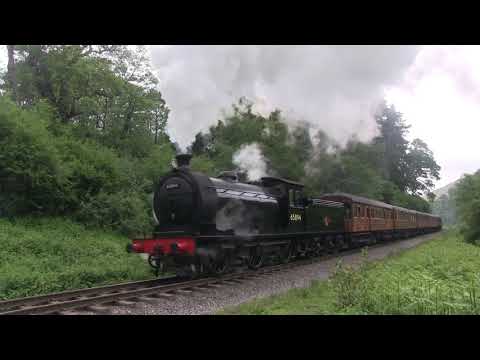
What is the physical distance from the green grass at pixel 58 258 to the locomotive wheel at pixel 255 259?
3.44m

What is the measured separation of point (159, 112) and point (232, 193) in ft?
64.8

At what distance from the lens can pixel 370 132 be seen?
1134 inches

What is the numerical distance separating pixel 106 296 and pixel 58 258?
548 cm

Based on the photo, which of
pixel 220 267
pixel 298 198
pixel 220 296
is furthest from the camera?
pixel 298 198

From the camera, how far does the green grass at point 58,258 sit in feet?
34.3

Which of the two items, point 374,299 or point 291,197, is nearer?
point 374,299

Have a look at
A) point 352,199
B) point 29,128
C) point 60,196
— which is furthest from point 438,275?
point 29,128

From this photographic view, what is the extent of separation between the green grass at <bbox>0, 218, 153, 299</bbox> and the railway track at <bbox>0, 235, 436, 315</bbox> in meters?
1.30

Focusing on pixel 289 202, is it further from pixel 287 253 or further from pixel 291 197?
pixel 287 253

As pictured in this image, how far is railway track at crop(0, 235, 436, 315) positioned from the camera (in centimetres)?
790

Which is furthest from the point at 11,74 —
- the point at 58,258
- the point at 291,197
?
the point at 291,197

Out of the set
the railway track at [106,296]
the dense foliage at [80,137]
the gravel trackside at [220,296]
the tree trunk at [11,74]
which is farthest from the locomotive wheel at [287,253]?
the tree trunk at [11,74]

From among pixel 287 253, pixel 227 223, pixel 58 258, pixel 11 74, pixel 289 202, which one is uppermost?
pixel 11 74

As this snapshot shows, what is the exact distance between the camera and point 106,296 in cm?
892
